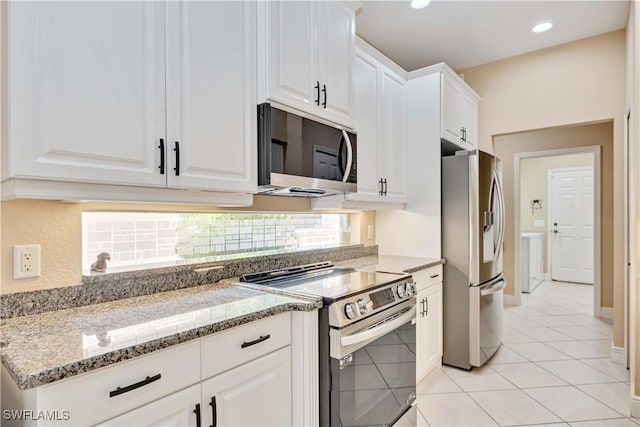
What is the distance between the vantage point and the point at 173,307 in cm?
141

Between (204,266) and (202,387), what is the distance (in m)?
0.77

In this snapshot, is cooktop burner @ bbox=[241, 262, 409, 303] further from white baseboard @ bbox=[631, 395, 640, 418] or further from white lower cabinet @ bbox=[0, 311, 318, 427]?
white baseboard @ bbox=[631, 395, 640, 418]

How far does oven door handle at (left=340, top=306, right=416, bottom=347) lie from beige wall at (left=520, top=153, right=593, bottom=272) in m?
5.33

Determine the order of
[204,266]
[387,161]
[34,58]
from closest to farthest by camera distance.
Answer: [34,58] < [204,266] < [387,161]

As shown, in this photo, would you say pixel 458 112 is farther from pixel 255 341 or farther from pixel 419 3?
pixel 255 341

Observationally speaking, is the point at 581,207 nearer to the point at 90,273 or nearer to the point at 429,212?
the point at 429,212

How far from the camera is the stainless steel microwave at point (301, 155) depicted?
1742 mm

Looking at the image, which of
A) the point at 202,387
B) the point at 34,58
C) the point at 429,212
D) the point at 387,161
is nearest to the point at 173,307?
the point at 202,387

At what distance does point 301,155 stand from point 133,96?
2.78 feet

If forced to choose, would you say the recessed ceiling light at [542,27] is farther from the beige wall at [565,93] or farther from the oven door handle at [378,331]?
the oven door handle at [378,331]

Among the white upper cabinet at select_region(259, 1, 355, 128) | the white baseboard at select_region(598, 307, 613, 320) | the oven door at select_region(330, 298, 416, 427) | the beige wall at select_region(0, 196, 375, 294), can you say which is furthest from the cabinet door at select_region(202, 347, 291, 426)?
the white baseboard at select_region(598, 307, 613, 320)

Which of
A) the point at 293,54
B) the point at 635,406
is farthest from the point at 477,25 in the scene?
the point at 635,406

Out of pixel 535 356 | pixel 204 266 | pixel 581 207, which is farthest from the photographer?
pixel 581 207

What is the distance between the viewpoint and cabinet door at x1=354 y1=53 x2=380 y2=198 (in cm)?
256
